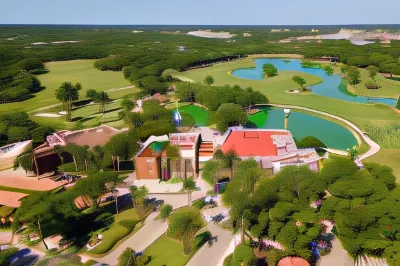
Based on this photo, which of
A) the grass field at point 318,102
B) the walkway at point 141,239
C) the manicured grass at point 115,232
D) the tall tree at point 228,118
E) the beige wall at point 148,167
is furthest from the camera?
the grass field at point 318,102

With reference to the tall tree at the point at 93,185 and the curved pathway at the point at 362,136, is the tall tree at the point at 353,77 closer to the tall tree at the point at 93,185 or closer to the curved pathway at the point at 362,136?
the curved pathway at the point at 362,136

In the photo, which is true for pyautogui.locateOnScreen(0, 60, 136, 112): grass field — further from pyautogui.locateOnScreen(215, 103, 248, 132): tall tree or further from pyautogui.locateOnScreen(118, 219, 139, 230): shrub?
pyautogui.locateOnScreen(118, 219, 139, 230): shrub

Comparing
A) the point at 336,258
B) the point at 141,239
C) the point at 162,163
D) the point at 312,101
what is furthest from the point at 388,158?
the point at 141,239

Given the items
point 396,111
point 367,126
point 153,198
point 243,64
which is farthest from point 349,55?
point 153,198

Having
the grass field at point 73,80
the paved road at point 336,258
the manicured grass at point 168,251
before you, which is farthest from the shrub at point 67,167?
the grass field at point 73,80

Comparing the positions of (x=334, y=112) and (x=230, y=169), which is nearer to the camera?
(x=230, y=169)

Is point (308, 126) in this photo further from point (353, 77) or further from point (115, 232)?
point (115, 232)

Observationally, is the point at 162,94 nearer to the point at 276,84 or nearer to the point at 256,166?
the point at 276,84
